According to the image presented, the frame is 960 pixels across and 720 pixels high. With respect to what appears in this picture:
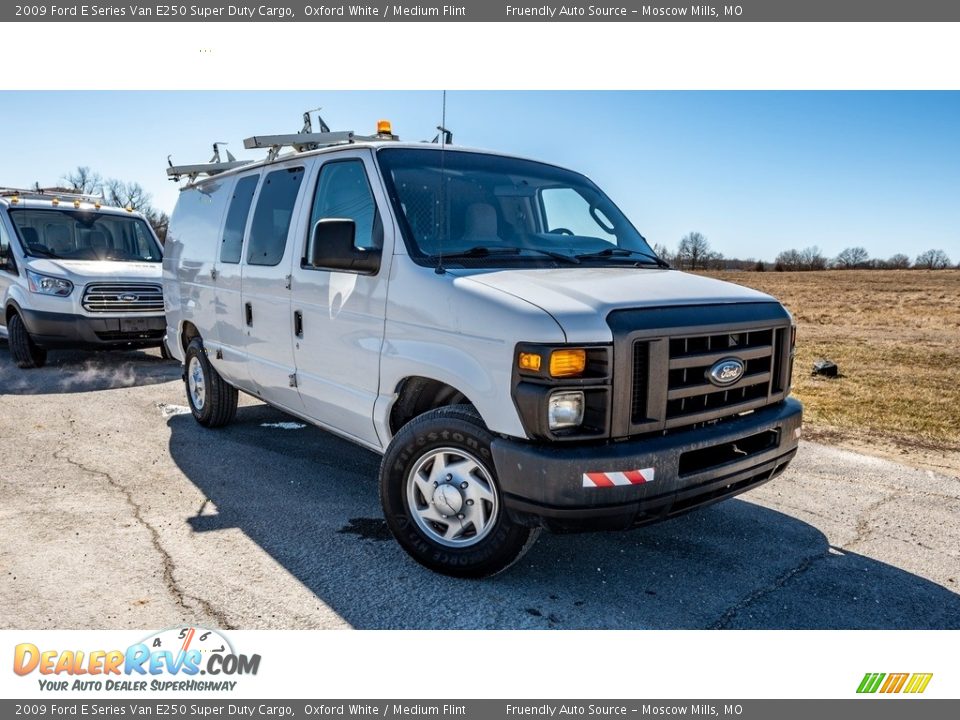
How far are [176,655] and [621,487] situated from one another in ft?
6.50

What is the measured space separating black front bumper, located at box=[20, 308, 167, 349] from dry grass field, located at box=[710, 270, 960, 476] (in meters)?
8.41

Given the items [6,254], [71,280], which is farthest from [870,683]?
[6,254]

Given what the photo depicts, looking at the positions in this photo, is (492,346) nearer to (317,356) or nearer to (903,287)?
(317,356)

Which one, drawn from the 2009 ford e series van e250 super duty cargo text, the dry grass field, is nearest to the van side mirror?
the 2009 ford e series van e250 super duty cargo text

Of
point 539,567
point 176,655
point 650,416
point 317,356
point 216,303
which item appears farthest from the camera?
point 216,303

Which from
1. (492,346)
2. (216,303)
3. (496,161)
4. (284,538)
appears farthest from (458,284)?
(216,303)

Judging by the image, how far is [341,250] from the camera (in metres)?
3.63

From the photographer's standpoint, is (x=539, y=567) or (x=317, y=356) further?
(x=317, y=356)

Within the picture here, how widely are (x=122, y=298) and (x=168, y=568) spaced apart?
270 inches

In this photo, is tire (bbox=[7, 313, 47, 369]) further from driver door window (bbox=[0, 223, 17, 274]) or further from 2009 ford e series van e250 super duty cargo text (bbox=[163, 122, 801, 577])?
2009 ford e series van e250 super duty cargo text (bbox=[163, 122, 801, 577])

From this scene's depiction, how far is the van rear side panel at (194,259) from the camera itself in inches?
229

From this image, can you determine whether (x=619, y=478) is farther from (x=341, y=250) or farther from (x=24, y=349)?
(x=24, y=349)

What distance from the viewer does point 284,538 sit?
12.9ft

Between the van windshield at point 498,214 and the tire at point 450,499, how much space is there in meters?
0.90
